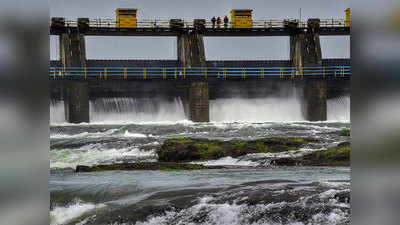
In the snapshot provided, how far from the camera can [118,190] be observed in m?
6.81

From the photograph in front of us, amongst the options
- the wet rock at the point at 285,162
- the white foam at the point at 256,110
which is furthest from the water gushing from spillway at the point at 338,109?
the wet rock at the point at 285,162

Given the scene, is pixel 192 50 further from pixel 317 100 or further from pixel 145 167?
pixel 145 167

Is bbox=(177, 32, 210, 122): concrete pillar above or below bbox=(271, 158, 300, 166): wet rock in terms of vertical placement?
above

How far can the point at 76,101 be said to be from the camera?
26297mm

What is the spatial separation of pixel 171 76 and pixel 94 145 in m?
15.1

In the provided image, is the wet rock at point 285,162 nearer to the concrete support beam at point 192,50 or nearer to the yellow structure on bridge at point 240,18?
the concrete support beam at point 192,50

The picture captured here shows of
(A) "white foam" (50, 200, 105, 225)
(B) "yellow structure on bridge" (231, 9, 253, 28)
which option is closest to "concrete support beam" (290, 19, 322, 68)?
(B) "yellow structure on bridge" (231, 9, 253, 28)

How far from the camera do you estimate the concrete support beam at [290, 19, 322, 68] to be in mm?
30391

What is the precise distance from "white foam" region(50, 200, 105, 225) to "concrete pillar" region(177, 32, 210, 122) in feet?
70.2

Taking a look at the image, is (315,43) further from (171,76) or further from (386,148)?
(386,148)

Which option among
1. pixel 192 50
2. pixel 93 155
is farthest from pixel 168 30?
pixel 93 155

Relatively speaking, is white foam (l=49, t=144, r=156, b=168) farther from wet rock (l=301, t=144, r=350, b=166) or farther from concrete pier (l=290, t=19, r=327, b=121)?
concrete pier (l=290, t=19, r=327, b=121)

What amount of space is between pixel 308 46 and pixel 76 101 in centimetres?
1712

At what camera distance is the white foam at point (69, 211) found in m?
5.22
